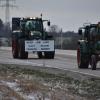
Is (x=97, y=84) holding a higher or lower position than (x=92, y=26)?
lower

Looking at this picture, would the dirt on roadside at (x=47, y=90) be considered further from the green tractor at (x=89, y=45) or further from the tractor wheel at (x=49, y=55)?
the tractor wheel at (x=49, y=55)

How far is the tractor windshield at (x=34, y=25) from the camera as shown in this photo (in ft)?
141

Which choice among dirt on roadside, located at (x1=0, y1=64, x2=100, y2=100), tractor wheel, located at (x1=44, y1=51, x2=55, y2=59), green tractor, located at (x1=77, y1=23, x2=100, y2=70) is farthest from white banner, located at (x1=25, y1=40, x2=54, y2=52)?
dirt on roadside, located at (x1=0, y1=64, x2=100, y2=100)

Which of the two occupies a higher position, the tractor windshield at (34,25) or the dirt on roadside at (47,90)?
the tractor windshield at (34,25)

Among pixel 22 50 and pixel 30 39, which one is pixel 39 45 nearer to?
pixel 30 39

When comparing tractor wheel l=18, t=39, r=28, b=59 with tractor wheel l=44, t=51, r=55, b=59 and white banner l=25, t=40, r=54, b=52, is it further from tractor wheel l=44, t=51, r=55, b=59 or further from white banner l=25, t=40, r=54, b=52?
tractor wheel l=44, t=51, r=55, b=59

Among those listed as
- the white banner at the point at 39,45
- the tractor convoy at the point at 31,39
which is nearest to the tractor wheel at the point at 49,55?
the tractor convoy at the point at 31,39

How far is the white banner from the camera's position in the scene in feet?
136

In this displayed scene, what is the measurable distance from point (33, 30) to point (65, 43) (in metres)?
41.3

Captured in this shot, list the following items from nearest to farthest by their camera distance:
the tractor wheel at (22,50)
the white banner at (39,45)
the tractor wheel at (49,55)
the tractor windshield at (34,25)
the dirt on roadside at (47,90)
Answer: the dirt on roadside at (47,90), the white banner at (39,45), the tractor wheel at (22,50), the tractor wheel at (49,55), the tractor windshield at (34,25)

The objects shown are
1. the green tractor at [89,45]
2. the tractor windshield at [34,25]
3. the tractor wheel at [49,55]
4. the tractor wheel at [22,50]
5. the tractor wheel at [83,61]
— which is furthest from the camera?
the tractor windshield at [34,25]

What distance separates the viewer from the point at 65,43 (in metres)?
84.1

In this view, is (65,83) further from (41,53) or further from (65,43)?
(65,43)

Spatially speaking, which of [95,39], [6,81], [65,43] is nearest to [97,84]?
[6,81]
